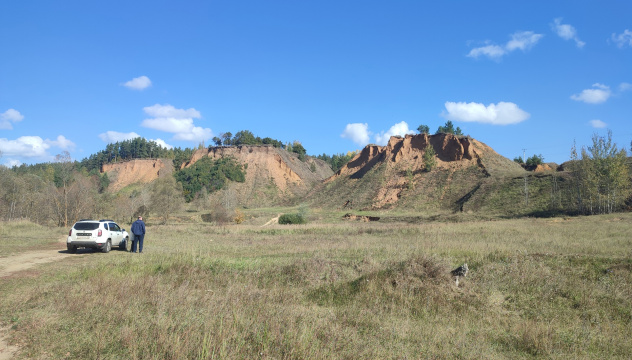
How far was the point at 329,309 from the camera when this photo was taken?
8.41m

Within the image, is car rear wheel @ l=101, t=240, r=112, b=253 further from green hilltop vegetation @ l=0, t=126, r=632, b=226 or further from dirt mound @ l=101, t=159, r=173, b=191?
dirt mound @ l=101, t=159, r=173, b=191

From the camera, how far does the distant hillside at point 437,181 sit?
2153 inches

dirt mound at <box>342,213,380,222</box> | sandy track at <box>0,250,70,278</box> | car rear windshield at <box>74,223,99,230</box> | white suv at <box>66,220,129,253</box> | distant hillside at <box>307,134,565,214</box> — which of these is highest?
distant hillside at <box>307,134,565,214</box>

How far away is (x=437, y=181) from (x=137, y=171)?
93.0 meters

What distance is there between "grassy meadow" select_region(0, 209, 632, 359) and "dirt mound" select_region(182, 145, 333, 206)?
83.5 meters

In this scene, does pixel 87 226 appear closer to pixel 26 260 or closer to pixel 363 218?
pixel 26 260

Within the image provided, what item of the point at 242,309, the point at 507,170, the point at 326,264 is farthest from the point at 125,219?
the point at 507,170

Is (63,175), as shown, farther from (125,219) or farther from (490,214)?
(490,214)

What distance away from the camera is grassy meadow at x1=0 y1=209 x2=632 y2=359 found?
5.55 meters

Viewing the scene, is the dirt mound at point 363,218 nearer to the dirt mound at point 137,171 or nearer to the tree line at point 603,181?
the tree line at point 603,181

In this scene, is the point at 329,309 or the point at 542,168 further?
the point at 542,168

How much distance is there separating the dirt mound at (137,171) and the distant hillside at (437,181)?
55333mm

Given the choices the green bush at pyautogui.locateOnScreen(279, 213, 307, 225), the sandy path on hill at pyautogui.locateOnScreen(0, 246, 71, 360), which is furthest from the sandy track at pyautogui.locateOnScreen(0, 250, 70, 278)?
the green bush at pyautogui.locateOnScreen(279, 213, 307, 225)

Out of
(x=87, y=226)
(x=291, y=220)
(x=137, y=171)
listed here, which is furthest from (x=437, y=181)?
(x=137, y=171)
